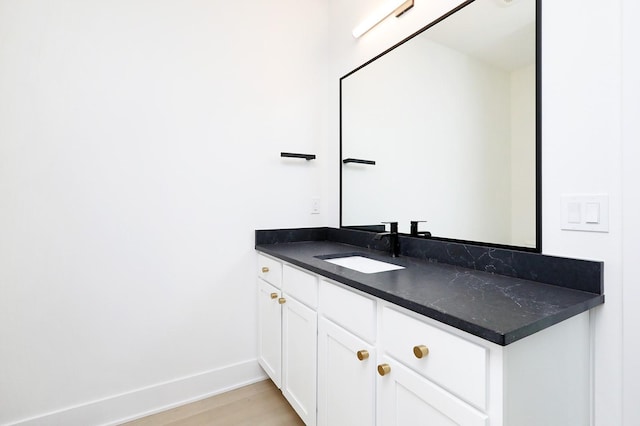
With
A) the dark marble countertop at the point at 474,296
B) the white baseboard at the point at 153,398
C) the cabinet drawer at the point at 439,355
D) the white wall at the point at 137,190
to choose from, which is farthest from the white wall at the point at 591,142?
the white baseboard at the point at 153,398

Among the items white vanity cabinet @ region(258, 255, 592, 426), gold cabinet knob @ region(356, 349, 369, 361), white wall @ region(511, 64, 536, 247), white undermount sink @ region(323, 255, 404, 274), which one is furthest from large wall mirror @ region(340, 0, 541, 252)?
gold cabinet knob @ region(356, 349, 369, 361)

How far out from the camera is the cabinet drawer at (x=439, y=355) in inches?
29.8

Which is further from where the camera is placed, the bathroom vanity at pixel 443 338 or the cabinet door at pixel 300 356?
the cabinet door at pixel 300 356

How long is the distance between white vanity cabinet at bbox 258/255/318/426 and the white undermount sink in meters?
0.24

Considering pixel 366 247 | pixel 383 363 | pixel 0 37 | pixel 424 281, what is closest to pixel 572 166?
pixel 424 281

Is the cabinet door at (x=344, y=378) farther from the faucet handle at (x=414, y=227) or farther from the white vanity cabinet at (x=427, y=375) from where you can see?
the faucet handle at (x=414, y=227)

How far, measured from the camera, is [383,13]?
5.92 feet

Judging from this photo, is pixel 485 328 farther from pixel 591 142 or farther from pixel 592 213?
pixel 591 142

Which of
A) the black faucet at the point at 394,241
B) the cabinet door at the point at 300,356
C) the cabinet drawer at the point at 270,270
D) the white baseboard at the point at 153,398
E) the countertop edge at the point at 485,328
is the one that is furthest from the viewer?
the cabinet drawer at the point at 270,270

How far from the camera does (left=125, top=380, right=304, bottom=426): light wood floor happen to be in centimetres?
168

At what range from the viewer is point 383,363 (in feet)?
3.42

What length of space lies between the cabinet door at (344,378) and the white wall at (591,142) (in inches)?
28.1

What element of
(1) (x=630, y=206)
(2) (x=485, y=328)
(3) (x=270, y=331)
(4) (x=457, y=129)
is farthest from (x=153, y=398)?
(1) (x=630, y=206)

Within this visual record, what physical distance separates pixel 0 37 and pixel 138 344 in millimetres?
1671
